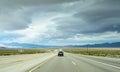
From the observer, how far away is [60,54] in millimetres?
64688

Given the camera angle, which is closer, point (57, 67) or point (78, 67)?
point (78, 67)
